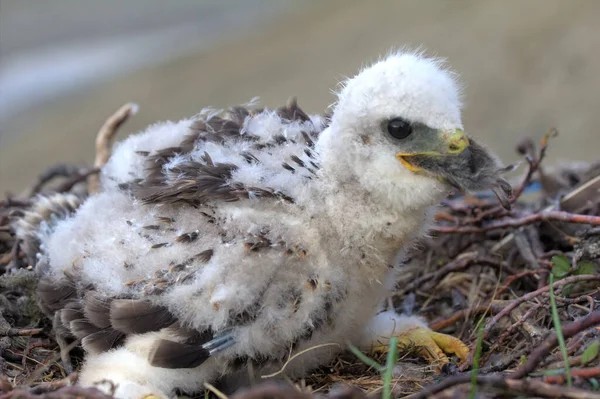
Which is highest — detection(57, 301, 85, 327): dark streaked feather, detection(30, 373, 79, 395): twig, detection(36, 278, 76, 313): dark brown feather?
detection(36, 278, 76, 313): dark brown feather

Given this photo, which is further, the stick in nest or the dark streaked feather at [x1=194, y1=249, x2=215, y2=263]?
the stick in nest

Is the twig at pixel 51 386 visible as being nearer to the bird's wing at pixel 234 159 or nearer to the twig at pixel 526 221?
the bird's wing at pixel 234 159

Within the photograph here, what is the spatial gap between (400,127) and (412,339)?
95 cm

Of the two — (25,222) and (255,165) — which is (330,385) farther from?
(25,222)

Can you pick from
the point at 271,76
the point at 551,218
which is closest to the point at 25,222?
the point at 551,218

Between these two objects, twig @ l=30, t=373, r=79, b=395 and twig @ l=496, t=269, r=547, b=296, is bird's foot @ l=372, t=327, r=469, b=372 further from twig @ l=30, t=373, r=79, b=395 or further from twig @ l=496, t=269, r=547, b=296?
twig @ l=30, t=373, r=79, b=395

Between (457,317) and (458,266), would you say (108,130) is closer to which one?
(458,266)

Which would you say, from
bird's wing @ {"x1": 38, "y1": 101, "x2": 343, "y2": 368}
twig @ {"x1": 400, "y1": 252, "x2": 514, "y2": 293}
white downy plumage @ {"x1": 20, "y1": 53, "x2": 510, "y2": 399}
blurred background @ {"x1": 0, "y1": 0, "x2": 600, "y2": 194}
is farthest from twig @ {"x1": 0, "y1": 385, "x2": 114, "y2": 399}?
blurred background @ {"x1": 0, "y1": 0, "x2": 600, "y2": 194}

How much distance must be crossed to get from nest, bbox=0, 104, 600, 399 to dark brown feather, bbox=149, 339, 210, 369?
12 cm

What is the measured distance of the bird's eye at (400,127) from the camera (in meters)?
2.13

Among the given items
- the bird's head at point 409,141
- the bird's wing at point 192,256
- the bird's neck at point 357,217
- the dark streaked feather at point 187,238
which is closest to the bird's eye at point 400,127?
the bird's head at point 409,141

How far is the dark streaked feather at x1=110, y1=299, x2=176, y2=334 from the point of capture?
84.7 inches

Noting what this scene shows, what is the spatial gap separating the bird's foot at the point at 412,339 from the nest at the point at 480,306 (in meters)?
0.04

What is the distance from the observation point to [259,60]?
1267 cm
